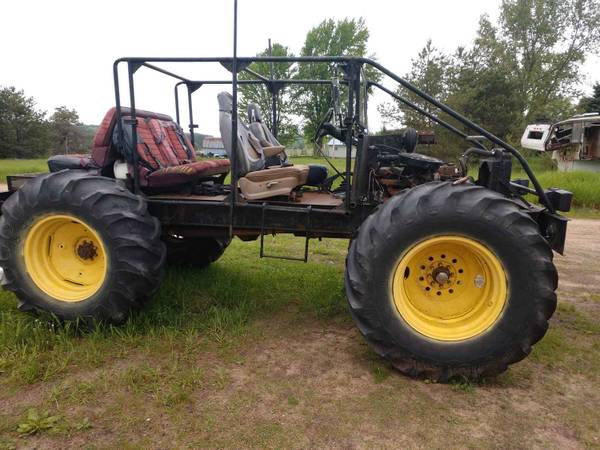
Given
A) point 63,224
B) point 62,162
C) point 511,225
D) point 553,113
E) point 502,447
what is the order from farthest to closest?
point 553,113 < point 62,162 < point 63,224 < point 511,225 < point 502,447

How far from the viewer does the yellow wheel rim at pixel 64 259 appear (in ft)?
11.5

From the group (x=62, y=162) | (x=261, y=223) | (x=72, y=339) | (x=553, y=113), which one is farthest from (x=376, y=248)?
(x=553, y=113)

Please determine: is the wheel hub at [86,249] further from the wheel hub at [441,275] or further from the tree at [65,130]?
the tree at [65,130]

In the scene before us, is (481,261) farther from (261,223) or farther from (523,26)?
(523,26)

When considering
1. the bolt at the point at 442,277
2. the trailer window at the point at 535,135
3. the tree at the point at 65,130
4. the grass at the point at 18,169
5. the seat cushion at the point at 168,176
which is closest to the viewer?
the bolt at the point at 442,277

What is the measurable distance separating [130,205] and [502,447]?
2.83 m

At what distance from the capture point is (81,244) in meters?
3.64

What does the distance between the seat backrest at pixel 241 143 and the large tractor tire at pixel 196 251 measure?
4.04 ft

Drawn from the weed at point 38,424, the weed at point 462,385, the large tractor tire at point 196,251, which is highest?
the large tractor tire at point 196,251

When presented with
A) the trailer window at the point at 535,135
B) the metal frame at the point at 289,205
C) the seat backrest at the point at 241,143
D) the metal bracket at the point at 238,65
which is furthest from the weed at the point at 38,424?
the trailer window at the point at 535,135

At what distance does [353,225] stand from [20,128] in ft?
163

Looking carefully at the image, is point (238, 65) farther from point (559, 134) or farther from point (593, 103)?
point (593, 103)

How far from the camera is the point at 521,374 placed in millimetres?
3018

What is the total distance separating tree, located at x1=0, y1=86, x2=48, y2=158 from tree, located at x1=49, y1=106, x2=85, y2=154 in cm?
265
